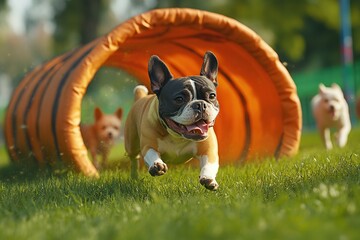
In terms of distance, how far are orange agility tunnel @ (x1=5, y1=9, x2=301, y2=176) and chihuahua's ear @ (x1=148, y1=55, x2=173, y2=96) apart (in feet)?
5.56

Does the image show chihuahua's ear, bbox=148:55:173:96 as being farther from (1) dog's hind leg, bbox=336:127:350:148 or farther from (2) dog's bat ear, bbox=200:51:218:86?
(1) dog's hind leg, bbox=336:127:350:148

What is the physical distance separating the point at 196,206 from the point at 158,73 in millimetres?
1602

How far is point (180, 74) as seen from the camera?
29.3ft

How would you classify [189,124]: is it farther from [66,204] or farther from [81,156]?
[81,156]

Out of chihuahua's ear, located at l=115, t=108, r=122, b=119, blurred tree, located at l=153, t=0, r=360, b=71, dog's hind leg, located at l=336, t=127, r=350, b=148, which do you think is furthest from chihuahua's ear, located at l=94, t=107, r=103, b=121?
blurred tree, located at l=153, t=0, r=360, b=71

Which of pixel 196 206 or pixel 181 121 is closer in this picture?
pixel 196 206

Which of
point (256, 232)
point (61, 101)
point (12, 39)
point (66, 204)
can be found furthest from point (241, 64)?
point (12, 39)

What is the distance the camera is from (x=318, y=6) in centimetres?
2502

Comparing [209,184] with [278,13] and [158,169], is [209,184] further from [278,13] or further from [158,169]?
[278,13]

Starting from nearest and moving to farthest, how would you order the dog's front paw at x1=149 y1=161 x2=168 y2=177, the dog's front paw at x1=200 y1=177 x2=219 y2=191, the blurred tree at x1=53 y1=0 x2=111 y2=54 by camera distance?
1. the dog's front paw at x1=200 y1=177 x2=219 y2=191
2. the dog's front paw at x1=149 y1=161 x2=168 y2=177
3. the blurred tree at x1=53 y1=0 x2=111 y2=54

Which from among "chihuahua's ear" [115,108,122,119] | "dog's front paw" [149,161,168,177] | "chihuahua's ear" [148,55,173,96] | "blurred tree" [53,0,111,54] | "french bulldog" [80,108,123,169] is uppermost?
"chihuahua's ear" [148,55,173,96]

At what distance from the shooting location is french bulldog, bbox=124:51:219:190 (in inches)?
191

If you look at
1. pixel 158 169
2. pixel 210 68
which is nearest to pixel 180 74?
pixel 210 68

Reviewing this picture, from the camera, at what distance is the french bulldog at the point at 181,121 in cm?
486
